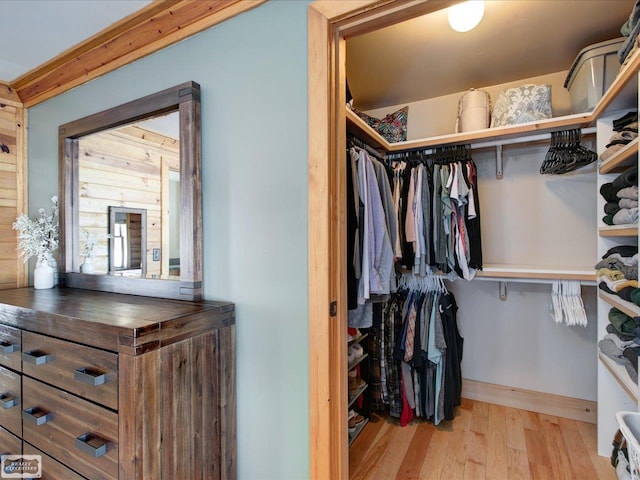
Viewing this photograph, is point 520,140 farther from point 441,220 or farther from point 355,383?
point 355,383

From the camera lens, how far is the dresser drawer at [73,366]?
0.95 meters

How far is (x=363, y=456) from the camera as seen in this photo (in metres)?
1.78

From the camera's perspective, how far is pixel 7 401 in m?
1.28

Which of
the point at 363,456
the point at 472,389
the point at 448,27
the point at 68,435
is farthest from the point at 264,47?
the point at 472,389

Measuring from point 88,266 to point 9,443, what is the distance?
2.79 feet

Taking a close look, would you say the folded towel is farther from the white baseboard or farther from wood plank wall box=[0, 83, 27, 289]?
wood plank wall box=[0, 83, 27, 289]

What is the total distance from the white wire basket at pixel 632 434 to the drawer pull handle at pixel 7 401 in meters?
2.12

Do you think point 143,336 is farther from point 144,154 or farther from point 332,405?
point 144,154

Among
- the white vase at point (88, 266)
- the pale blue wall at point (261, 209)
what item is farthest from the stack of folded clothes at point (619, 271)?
the white vase at point (88, 266)

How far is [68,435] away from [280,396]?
73 cm

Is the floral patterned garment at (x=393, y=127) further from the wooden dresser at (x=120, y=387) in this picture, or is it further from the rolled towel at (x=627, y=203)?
the wooden dresser at (x=120, y=387)

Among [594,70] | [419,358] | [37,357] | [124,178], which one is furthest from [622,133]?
[37,357]

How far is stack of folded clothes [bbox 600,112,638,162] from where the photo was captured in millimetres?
1518

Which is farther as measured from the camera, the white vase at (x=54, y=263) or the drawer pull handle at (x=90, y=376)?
the white vase at (x=54, y=263)
